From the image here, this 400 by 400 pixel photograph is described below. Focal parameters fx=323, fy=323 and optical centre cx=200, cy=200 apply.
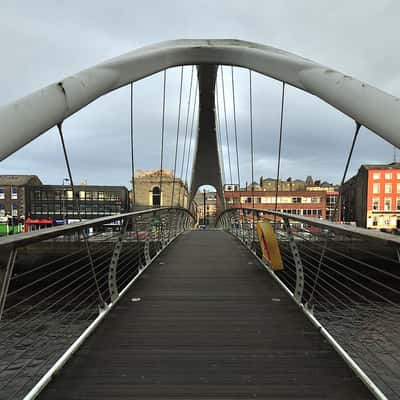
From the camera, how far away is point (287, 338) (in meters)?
2.29

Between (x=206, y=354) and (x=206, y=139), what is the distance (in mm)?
24004

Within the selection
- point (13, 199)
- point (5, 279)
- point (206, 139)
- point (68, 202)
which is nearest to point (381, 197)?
point (206, 139)

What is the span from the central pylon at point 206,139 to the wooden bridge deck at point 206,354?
1026 cm

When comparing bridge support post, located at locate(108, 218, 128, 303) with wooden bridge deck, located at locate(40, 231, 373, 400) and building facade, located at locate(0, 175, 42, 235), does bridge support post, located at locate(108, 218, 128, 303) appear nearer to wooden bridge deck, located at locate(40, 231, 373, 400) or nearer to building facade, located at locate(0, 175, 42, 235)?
wooden bridge deck, located at locate(40, 231, 373, 400)

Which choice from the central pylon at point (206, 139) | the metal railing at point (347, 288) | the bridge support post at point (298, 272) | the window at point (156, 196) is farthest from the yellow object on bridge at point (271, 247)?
the window at point (156, 196)

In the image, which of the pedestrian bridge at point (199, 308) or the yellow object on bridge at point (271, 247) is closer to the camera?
the pedestrian bridge at point (199, 308)

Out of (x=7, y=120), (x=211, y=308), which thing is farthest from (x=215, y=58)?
(x=211, y=308)

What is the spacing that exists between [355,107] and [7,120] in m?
4.85

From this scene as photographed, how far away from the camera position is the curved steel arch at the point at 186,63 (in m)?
4.18

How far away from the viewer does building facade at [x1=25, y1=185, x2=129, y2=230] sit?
144ft

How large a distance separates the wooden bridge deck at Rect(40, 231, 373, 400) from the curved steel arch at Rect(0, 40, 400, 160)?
2629 mm

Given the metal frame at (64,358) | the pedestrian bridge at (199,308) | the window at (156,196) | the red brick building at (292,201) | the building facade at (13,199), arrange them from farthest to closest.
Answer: the window at (156,196) < the red brick building at (292,201) < the building facade at (13,199) < the pedestrian bridge at (199,308) < the metal frame at (64,358)

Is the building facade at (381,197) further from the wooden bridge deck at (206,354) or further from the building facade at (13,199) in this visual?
the building facade at (13,199)

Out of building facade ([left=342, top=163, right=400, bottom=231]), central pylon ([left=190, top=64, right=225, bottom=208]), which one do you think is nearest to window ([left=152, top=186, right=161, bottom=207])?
central pylon ([left=190, top=64, right=225, bottom=208])
